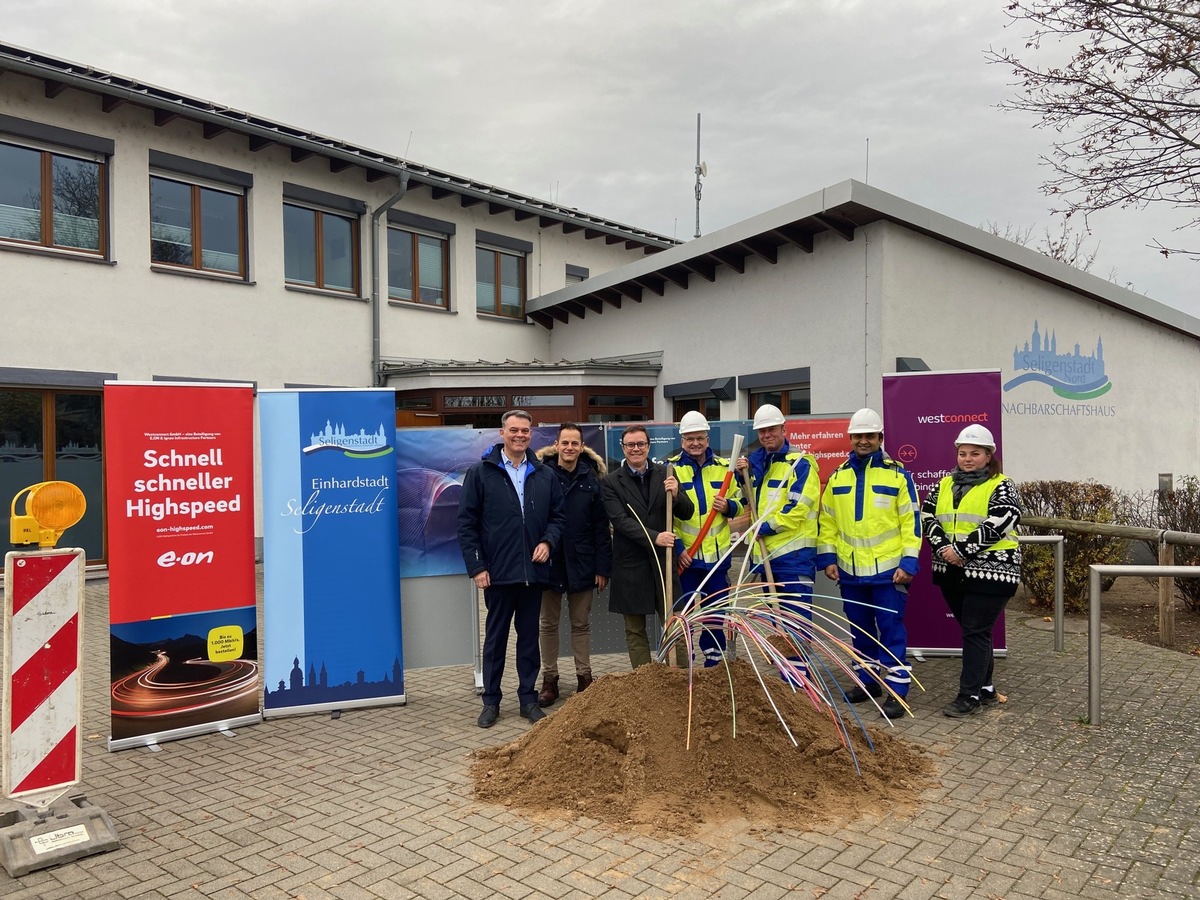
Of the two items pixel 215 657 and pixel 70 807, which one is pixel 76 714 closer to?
pixel 70 807

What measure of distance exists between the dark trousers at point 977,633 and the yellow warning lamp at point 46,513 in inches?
203

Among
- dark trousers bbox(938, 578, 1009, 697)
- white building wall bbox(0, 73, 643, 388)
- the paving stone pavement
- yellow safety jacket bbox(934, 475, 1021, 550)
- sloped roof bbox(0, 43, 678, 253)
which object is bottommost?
the paving stone pavement

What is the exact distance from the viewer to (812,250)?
Result: 1100 cm

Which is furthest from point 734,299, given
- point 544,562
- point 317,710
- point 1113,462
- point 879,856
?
point 879,856

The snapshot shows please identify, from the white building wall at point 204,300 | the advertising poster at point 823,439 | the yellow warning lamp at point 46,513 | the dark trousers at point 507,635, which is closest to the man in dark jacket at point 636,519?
the dark trousers at point 507,635

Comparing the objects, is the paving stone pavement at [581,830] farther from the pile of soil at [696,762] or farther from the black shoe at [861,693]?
the black shoe at [861,693]

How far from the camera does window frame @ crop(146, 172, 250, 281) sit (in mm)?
12557

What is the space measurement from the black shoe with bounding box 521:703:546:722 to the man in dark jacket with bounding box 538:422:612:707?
29 centimetres

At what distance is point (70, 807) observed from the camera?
407 centimetres

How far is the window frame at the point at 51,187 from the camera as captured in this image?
1115 cm

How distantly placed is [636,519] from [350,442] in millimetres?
2093

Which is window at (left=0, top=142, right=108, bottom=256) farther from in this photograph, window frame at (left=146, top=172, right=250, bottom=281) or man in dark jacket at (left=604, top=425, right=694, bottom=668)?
man in dark jacket at (left=604, top=425, right=694, bottom=668)

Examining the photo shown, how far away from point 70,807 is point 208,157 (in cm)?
1147

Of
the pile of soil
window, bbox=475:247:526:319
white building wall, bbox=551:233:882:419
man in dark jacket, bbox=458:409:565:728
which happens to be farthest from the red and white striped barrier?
window, bbox=475:247:526:319
